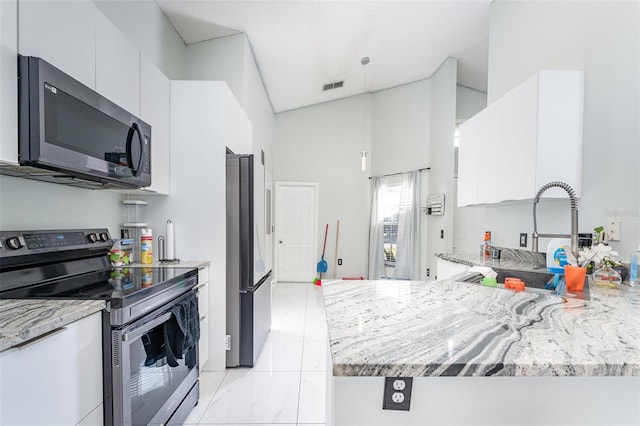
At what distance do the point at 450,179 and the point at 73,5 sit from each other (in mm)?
4173

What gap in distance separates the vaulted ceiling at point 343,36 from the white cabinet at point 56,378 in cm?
275

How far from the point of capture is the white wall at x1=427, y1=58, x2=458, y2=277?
4219 mm

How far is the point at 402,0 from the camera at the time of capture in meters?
3.05

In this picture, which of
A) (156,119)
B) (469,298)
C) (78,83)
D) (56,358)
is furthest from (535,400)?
(156,119)

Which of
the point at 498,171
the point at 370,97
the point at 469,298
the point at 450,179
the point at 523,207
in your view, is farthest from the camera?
the point at 370,97

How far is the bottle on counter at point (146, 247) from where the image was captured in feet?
6.61

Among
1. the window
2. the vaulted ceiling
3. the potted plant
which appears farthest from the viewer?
the window

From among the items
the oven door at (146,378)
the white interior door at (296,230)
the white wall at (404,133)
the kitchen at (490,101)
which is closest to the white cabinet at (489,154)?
the kitchen at (490,101)

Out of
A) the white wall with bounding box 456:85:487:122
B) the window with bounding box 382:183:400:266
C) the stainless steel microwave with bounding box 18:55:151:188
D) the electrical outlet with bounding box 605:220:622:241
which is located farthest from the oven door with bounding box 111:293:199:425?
the white wall with bounding box 456:85:487:122

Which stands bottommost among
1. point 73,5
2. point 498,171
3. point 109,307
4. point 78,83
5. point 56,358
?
point 56,358

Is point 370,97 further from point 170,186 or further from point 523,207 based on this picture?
point 170,186

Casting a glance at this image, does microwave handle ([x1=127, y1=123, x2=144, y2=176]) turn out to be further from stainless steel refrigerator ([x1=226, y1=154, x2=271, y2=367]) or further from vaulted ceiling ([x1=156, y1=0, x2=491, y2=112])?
vaulted ceiling ([x1=156, y1=0, x2=491, y2=112])

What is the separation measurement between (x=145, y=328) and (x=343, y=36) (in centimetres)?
359

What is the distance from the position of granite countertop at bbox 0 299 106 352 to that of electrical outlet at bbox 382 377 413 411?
3.37 feet
